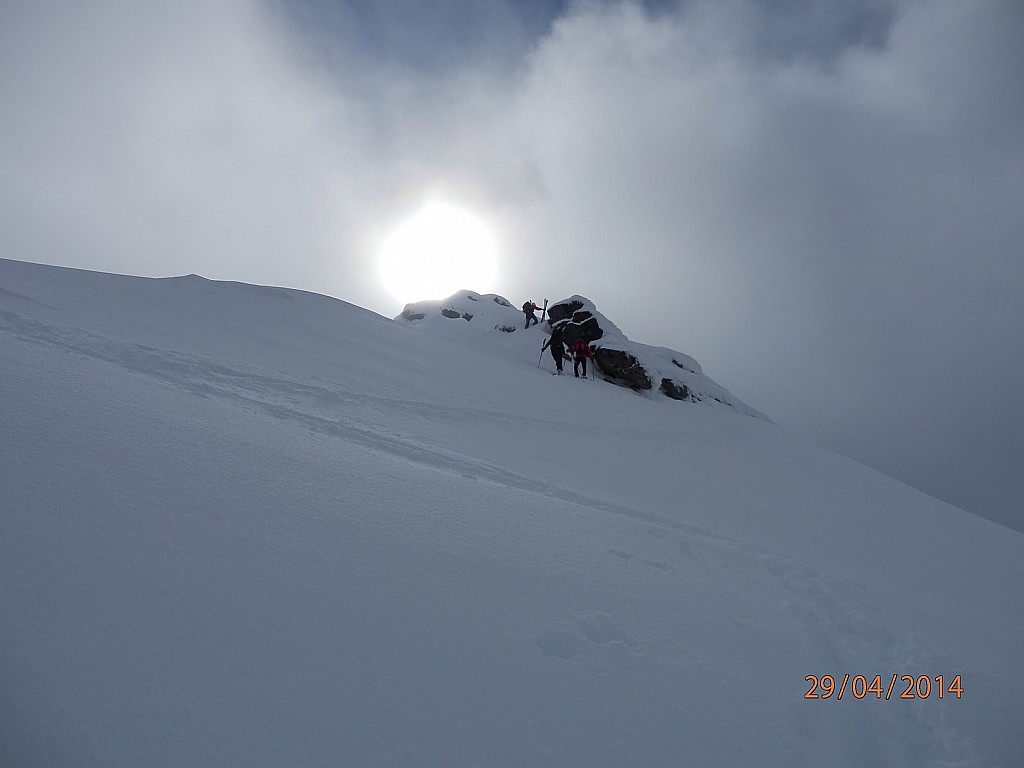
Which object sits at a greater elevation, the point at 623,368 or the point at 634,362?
the point at 634,362

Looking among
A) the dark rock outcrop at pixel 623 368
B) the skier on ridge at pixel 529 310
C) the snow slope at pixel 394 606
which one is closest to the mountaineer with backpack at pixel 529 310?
the skier on ridge at pixel 529 310

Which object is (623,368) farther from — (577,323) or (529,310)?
(529,310)

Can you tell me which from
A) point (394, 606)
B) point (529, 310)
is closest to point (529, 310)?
point (529, 310)

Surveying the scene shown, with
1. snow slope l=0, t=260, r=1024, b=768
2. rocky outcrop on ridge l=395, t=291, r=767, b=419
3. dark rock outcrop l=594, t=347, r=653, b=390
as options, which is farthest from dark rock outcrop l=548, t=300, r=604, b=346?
snow slope l=0, t=260, r=1024, b=768

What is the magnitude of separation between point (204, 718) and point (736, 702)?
2134 mm

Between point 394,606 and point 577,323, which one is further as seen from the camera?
point 577,323

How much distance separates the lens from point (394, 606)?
2.10 m

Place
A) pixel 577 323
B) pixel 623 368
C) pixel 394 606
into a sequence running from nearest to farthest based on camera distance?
1. pixel 394 606
2. pixel 623 368
3. pixel 577 323

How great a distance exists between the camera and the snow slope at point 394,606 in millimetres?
1509

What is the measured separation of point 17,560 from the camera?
67.8 inches

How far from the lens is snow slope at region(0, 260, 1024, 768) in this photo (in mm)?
1509

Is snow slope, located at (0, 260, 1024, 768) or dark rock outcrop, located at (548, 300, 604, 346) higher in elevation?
dark rock outcrop, located at (548, 300, 604, 346)

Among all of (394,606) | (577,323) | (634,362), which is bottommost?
(394,606)

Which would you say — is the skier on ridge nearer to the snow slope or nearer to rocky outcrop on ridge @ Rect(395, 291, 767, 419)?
rocky outcrop on ridge @ Rect(395, 291, 767, 419)
